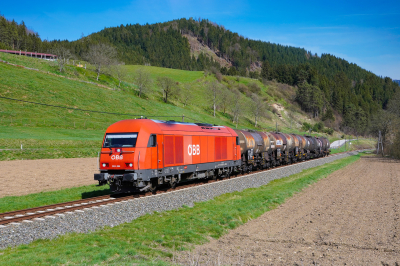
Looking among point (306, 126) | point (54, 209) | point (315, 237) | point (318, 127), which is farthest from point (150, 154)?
point (318, 127)

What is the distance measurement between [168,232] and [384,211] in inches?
420

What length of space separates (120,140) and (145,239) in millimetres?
8242

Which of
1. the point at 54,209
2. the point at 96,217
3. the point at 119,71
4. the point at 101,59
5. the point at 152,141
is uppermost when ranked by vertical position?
the point at 101,59

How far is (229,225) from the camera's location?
43.1 feet

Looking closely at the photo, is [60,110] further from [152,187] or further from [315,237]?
[315,237]

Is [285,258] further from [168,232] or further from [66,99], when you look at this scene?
[66,99]

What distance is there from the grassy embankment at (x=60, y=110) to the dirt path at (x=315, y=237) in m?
30.0

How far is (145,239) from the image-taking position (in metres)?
10.7

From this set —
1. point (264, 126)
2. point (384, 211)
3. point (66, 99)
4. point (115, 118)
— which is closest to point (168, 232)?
point (384, 211)

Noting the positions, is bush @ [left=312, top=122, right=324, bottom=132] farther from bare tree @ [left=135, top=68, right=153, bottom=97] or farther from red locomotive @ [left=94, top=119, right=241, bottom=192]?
red locomotive @ [left=94, top=119, right=241, bottom=192]

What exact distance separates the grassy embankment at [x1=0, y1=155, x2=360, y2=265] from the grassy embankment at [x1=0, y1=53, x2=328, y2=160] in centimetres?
2709

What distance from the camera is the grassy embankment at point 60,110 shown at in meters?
39.8

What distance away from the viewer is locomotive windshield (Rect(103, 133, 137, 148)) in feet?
57.6

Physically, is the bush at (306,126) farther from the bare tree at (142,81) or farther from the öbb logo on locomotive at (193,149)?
the öbb logo on locomotive at (193,149)
